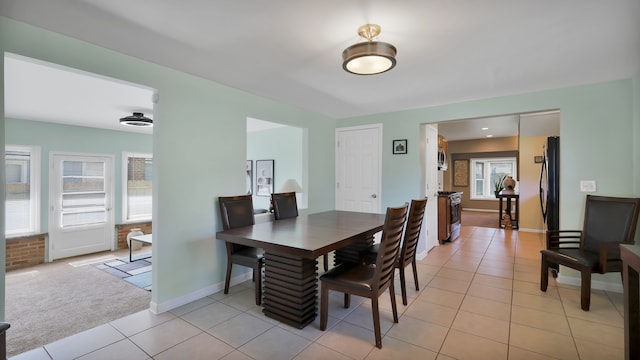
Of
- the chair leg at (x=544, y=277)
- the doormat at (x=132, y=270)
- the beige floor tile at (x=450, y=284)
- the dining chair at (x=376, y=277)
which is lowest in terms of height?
the doormat at (x=132, y=270)

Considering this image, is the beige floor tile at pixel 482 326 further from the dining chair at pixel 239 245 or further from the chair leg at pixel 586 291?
the dining chair at pixel 239 245

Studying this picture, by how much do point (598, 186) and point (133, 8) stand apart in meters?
4.51

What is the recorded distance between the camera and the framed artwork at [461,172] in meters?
9.37

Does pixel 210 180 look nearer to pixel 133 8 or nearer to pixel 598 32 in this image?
pixel 133 8

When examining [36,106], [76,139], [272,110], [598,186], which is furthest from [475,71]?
[76,139]

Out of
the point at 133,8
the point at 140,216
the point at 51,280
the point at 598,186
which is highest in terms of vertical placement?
the point at 133,8

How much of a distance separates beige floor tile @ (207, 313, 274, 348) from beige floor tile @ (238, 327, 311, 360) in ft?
0.22

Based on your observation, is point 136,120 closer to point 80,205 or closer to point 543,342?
point 80,205

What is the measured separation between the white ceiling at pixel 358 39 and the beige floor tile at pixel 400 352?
7.31ft

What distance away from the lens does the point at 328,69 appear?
8.71 ft

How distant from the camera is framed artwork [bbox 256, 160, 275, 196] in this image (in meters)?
6.06

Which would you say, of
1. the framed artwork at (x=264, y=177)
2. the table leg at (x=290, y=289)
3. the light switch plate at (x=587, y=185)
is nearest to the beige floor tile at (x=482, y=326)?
the table leg at (x=290, y=289)

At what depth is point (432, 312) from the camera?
2.53 meters

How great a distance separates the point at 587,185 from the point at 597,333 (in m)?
1.68
